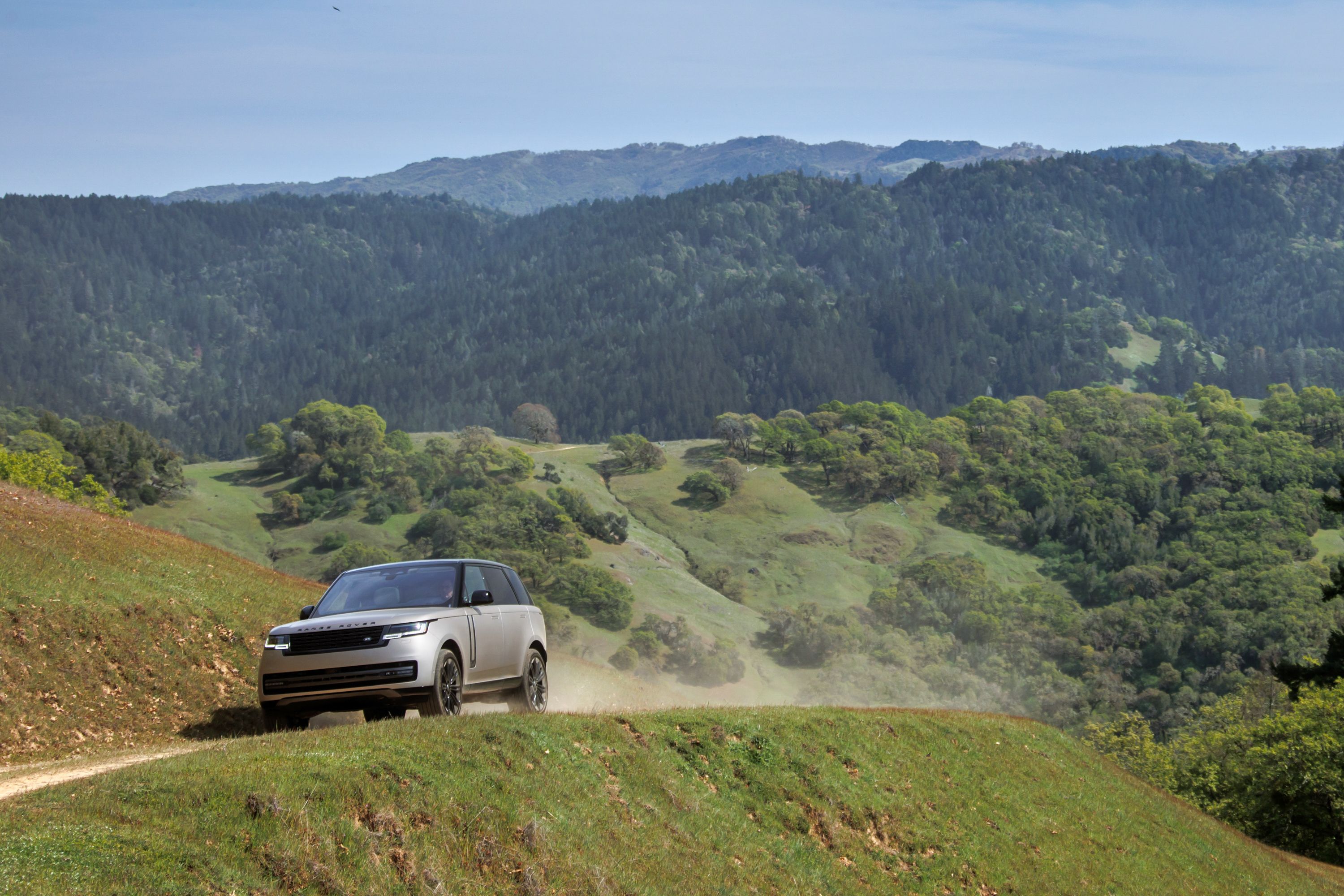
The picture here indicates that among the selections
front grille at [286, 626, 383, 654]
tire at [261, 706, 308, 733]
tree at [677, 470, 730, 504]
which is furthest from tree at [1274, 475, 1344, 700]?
tree at [677, 470, 730, 504]

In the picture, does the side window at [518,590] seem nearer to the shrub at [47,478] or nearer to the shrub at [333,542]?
the shrub at [47,478]

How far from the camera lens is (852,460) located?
175m

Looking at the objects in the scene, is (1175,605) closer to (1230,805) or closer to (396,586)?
(1230,805)

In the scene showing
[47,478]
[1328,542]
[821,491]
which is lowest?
[1328,542]

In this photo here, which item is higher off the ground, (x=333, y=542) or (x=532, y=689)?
(x=532, y=689)

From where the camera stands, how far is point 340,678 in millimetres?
13234

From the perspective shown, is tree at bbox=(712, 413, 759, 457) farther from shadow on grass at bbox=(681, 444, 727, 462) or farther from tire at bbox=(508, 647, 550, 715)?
tire at bbox=(508, 647, 550, 715)

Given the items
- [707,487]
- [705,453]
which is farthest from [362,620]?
[705,453]

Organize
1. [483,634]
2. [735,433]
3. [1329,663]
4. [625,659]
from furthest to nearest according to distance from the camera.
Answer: [735,433] → [625,659] → [1329,663] → [483,634]

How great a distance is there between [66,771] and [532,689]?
6262mm

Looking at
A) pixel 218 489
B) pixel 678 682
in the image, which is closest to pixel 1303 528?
pixel 678 682

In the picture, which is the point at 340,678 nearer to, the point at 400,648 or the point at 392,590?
the point at 400,648

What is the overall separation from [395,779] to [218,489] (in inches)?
5907

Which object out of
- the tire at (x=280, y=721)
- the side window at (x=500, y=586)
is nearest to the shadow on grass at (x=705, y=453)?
the side window at (x=500, y=586)
